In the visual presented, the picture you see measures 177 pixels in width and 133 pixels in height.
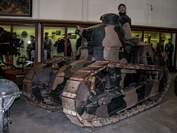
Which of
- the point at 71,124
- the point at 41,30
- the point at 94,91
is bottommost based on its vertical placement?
the point at 71,124

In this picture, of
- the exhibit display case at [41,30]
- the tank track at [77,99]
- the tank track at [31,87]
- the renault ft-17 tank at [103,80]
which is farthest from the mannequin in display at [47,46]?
the tank track at [77,99]

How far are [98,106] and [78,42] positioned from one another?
24.0 feet

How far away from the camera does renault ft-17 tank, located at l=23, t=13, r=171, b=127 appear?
4.49 meters

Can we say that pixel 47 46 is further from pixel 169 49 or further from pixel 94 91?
pixel 169 49

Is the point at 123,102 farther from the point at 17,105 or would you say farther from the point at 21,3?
the point at 21,3

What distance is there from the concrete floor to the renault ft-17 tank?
193 mm

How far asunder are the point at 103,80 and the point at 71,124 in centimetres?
124

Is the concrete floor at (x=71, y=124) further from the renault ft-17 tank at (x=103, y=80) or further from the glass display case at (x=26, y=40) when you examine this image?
the glass display case at (x=26, y=40)

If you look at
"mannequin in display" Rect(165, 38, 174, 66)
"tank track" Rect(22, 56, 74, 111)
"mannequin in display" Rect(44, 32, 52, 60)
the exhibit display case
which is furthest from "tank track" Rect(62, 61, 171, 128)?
"mannequin in display" Rect(165, 38, 174, 66)

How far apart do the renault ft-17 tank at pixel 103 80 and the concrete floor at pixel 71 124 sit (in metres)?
0.19

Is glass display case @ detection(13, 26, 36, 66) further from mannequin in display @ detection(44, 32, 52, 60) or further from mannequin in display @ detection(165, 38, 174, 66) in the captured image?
mannequin in display @ detection(165, 38, 174, 66)

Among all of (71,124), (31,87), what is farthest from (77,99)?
(31,87)

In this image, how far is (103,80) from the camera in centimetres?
520

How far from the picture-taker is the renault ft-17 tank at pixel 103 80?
449 centimetres
